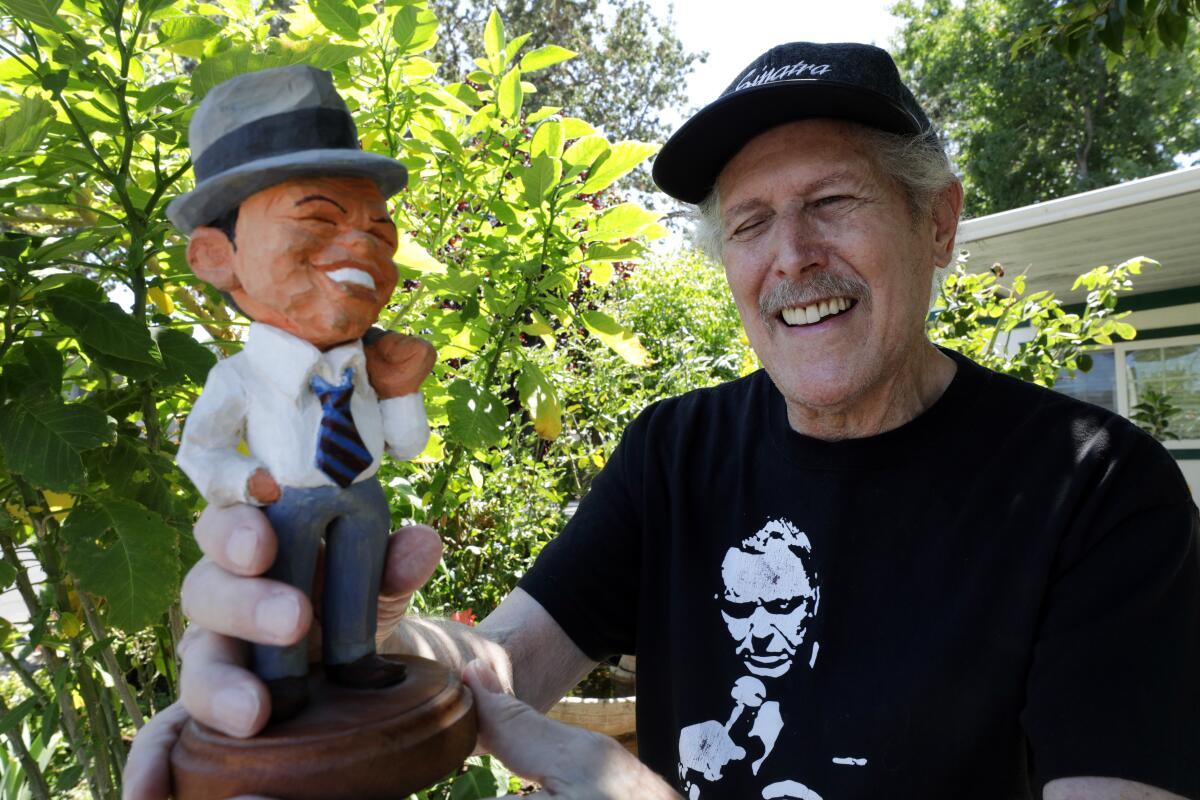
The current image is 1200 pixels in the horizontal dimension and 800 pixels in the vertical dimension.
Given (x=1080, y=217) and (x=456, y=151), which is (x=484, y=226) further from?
(x=1080, y=217)

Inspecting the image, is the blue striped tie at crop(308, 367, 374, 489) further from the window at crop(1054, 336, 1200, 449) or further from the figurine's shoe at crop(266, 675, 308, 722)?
the window at crop(1054, 336, 1200, 449)

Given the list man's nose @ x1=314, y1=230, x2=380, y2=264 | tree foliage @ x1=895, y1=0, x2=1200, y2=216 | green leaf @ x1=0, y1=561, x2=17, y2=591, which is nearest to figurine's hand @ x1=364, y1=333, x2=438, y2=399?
man's nose @ x1=314, y1=230, x2=380, y2=264

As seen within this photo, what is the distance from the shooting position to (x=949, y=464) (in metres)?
1.85

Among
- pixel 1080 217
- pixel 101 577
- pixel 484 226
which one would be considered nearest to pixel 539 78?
pixel 1080 217

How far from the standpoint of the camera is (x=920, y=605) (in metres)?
1.74

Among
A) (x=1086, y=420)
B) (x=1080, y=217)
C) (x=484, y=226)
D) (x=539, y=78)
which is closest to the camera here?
(x=1086, y=420)

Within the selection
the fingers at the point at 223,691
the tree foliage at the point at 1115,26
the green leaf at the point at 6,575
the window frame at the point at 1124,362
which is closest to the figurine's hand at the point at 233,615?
the fingers at the point at 223,691

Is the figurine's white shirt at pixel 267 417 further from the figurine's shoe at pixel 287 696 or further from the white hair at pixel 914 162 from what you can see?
the white hair at pixel 914 162

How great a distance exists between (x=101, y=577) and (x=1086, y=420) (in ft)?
6.39

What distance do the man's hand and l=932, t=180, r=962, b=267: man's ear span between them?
1.73 metres

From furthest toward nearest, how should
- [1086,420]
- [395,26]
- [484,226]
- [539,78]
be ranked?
[539,78], [484,226], [395,26], [1086,420]

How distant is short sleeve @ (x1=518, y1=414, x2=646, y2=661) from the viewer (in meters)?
2.14

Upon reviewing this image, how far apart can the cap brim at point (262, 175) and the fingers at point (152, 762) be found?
63 cm

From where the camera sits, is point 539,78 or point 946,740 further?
point 539,78
